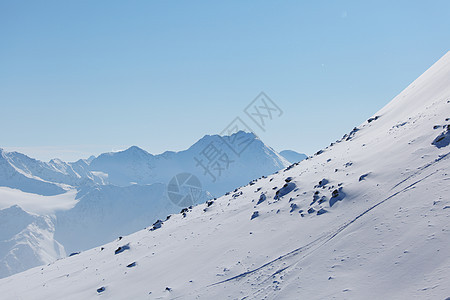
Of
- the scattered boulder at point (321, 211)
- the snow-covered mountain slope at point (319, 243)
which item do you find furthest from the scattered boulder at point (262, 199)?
the scattered boulder at point (321, 211)

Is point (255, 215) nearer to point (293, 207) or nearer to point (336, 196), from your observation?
point (293, 207)

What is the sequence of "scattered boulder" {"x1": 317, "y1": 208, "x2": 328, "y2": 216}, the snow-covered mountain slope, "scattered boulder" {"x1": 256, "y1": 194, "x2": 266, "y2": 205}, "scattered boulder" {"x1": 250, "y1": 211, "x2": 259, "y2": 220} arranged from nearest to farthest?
1. the snow-covered mountain slope
2. "scattered boulder" {"x1": 317, "y1": 208, "x2": 328, "y2": 216}
3. "scattered boulder" {"x1": 250, "y1": 211, "x2": 259, "y2": 220}
4. "scattered boulder" {"x1": 256, "y1": 194, "x2": 266, "y2": 205}

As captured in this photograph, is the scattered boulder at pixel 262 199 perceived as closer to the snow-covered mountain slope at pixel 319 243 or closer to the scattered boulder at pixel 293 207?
the snow-covered mountain slope at pixel 319 243

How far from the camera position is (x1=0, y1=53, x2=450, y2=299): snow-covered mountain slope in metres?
12.6

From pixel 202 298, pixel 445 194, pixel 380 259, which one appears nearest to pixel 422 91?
pixel 445 194

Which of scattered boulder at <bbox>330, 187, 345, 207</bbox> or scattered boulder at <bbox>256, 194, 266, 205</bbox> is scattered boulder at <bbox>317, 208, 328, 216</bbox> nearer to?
scattered boulder at <bbox>330, 187, 345, 207</bbox>

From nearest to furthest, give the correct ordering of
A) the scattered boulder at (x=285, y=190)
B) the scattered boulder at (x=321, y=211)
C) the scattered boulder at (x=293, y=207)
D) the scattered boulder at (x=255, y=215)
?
the scattered boulder at (x=321, y=211) → the scattered boulder at (x=293, y=207) → the scattered boulder at (x=255, y=215) → the scattered boulder at (x=285, y=190)

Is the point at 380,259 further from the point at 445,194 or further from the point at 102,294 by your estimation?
the point at 102,294

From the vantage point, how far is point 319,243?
54.3 feet

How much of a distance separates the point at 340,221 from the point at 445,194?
511 cm

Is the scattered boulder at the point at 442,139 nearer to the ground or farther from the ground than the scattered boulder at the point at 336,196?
nearer to the ground

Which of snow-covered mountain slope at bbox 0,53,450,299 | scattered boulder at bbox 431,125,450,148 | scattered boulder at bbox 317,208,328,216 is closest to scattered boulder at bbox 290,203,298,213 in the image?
snow-covered mountain slope at bbox 0,53,450,299

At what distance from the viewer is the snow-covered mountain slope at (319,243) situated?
41.4 ft

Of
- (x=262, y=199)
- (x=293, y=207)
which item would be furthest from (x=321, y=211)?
(x=262, y=199)
